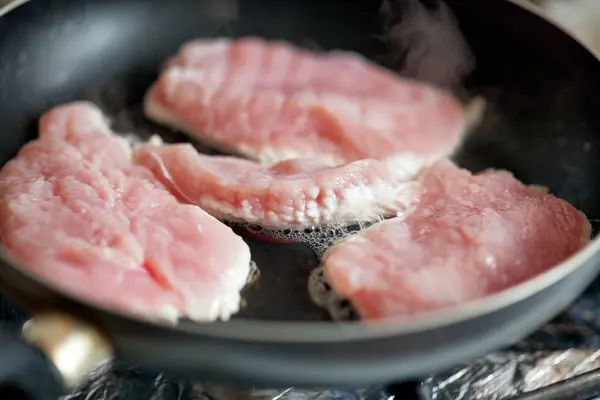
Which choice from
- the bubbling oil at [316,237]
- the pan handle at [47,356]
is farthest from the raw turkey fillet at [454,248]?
the pan handle at [47,356]

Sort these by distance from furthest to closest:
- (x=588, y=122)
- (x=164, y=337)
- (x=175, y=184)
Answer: (x=588, y=122), (x=175, y=184), (x=164, y=337)

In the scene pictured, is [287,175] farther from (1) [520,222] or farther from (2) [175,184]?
(1) [520,222]

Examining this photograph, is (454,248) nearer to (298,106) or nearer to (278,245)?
(278,245)

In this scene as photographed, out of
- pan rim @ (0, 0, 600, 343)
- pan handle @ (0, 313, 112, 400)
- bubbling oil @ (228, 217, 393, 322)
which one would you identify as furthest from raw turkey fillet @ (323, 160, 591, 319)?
pan handle @ (0, 313, 112, 400)

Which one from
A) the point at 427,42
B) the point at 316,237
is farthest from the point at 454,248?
the point at 427,42

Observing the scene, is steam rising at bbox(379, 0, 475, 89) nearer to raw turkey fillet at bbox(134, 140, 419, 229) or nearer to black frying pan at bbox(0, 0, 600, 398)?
black frying pan at bbox(0, 0, 600, 398)

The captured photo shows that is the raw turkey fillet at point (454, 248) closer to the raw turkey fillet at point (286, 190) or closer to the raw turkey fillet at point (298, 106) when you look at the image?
the raw turkey fillet at point (286, 190)

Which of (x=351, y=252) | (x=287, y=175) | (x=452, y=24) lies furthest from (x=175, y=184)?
(x=452, y=24)
